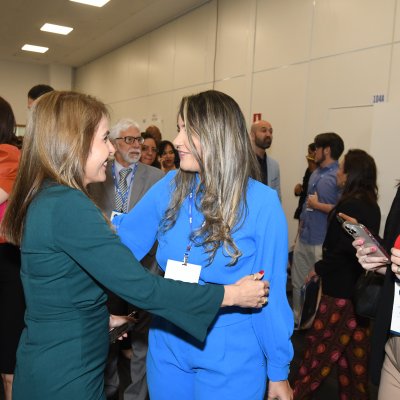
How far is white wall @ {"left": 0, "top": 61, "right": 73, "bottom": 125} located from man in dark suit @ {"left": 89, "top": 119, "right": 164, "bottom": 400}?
10.3 meters

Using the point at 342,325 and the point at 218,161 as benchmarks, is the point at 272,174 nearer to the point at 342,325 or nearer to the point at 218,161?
the point at 342,325

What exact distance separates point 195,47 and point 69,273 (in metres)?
6.87

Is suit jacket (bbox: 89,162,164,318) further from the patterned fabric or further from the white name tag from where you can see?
the white name tag

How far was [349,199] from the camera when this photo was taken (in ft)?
8.41

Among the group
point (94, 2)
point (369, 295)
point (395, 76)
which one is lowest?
point (369, 295)

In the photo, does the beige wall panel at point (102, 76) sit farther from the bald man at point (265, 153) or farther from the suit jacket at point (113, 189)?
the suit jacket at point (113, 189)

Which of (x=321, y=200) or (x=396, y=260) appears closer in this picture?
(x=396, y=260)

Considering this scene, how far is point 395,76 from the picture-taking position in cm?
409

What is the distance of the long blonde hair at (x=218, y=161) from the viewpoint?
1.33 meters

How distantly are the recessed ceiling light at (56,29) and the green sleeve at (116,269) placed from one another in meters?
8.43

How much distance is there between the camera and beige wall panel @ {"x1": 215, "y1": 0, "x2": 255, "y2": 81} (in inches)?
241

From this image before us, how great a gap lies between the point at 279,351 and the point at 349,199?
151cm

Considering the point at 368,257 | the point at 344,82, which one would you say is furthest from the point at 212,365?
the point at 344,82

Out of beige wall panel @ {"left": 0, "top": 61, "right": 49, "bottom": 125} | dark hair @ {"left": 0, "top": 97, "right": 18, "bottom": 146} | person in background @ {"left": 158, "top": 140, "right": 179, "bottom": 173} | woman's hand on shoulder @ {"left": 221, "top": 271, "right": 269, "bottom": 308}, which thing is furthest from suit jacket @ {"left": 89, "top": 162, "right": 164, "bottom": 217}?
beige wall panel @ {"left": 0, "top": 61, "right": 49, "bottom": 125}
